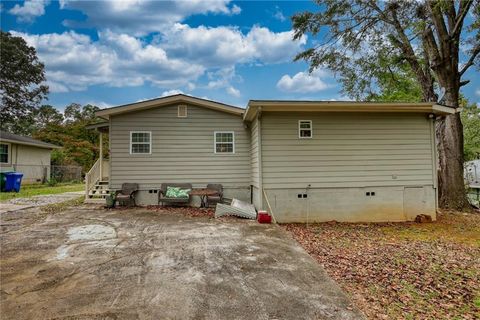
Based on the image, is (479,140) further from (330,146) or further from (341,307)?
(341,307)

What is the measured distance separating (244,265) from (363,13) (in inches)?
444

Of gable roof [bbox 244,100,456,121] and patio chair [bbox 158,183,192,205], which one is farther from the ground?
gable roof [bbox 244,100,456,121]

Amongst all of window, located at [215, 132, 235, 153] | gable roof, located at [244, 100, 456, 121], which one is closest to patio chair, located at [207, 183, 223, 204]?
window, located at [215, 132, 235, 153]

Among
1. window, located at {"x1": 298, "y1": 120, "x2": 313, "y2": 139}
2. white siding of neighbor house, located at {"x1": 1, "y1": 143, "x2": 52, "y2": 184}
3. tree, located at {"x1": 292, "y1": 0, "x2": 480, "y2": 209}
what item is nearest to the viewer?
window, located at {"x1": 298, "y1": 120, "x2": 313, "y2": 139}

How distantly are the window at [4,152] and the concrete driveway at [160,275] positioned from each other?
11.8 meters

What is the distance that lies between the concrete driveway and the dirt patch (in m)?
0.38

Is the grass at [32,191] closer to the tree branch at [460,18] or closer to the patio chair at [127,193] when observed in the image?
the patio chair at [127,193]

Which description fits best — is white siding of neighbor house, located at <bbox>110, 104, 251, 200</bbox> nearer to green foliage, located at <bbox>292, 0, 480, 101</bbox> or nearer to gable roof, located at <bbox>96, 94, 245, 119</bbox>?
gable roof, located at <bbox>96, 94, 245, 119</bbox>

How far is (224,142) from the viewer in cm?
963

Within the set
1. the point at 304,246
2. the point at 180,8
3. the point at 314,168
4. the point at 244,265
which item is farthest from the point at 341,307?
the point at 180,8

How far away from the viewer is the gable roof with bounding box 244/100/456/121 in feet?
23.6

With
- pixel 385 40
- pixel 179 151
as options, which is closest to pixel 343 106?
pixel 179 151

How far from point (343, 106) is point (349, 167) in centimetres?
173

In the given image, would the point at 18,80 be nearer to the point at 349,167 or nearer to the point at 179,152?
the point at 179,152
